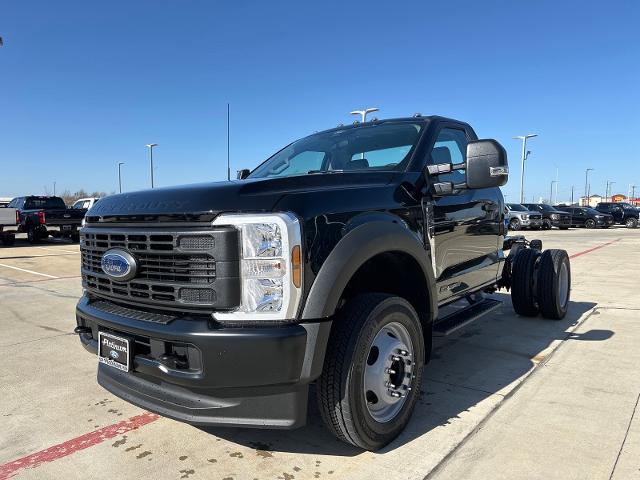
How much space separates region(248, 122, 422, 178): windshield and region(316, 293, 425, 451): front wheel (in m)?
1.13

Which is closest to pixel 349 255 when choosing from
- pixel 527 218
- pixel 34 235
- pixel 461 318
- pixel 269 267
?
pixel 269 267

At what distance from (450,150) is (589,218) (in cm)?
3169

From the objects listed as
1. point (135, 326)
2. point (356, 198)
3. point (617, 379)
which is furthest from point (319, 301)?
point (617, 379)

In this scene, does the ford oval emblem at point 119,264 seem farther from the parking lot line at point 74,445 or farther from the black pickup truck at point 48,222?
the black pickup truck at point 48,222

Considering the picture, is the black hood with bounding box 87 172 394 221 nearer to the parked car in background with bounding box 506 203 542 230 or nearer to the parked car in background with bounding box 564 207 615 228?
the parked car in background with bounding box 506 203 542 230

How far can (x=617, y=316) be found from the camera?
5.82 meters

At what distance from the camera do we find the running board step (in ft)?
11.1

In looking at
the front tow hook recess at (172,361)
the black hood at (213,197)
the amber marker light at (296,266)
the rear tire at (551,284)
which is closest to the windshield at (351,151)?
the black hood at (213,197)

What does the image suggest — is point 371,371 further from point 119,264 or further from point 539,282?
point 539,282

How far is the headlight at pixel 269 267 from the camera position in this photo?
7.17ft

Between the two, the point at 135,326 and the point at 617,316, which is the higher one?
the point at 135,326

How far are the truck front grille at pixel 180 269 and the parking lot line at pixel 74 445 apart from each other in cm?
85

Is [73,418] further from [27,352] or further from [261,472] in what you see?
[27,352]

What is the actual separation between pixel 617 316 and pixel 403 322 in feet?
14.1
